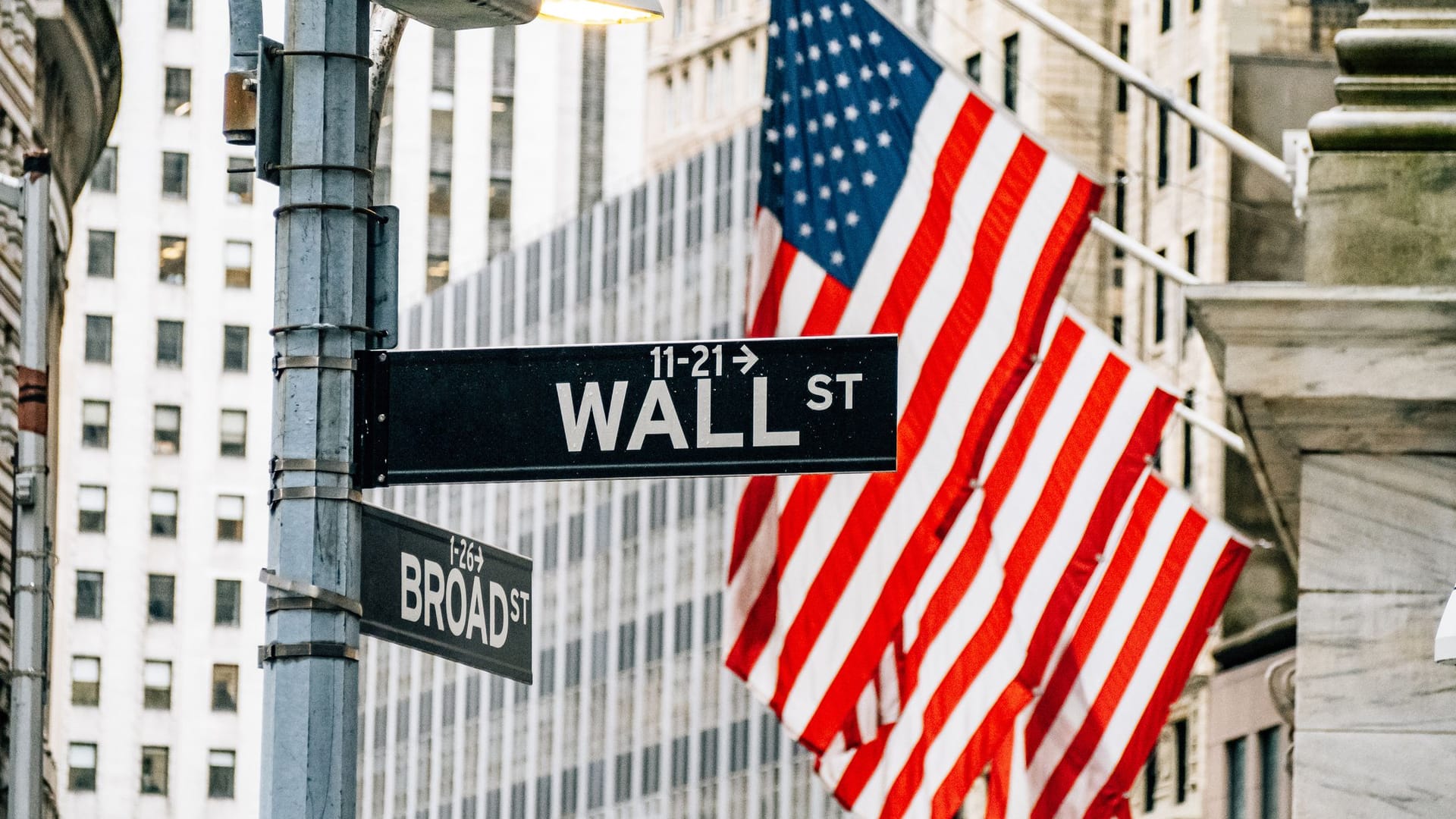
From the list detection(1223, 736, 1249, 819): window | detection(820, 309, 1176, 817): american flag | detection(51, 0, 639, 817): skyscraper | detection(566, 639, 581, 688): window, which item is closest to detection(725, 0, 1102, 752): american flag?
detection(820, 309, 1176, 817): american flag

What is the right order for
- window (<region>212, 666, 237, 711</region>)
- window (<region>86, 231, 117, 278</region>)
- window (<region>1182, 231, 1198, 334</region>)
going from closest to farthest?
window (<region>1182, 231, 1198, 334</region>), window (<region>212, 666, 237, 711</region>), window (<region>86, 231, 117, 278</region>)

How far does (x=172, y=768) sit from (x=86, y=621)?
597cm

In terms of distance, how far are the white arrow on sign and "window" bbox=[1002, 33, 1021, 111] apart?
260ft

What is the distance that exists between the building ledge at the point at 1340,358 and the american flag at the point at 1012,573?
25.6 ft

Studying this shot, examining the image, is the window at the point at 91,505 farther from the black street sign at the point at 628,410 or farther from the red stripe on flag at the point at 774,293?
the black street sign at the point at 628,410

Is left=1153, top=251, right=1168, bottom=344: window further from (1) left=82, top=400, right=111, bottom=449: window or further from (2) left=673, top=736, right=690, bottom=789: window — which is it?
Answer: (1) left=82, top=400, right=111, bottom=449: window

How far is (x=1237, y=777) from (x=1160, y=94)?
1784 inches

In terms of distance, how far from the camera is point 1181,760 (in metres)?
74.9

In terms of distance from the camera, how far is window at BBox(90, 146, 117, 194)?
417 ft

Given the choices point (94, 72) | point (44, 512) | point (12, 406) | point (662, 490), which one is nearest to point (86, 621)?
point (662, 490)

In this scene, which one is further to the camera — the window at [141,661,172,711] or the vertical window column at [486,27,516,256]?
the vertical window column at [486,27,516,256]

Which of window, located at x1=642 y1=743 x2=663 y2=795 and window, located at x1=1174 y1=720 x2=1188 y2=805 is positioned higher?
window, located at x1=1174 y1=720 x2=1188 y2=805

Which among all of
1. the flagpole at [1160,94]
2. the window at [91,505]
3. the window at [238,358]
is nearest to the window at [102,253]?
the window at [238,358]

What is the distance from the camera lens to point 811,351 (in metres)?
9.41
